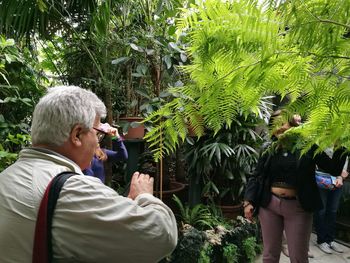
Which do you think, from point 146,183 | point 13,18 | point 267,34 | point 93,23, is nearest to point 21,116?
point 13,18

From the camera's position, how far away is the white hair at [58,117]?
3.19ft

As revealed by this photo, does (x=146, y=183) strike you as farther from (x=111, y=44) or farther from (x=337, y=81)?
(x=111, y=44)

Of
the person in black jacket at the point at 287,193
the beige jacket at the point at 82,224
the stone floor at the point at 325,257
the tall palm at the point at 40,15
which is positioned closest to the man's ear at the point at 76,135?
the beige jacket at the point at 82,224

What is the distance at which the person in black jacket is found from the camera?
2.10m

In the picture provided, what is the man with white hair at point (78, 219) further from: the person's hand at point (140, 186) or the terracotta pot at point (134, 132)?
the terracotta pot at point (134, 132)

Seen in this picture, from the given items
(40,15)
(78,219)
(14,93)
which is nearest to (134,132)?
(14,93)

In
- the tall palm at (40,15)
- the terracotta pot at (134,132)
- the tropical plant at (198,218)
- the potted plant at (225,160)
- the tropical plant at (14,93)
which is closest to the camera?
the tall palm at (40,15)

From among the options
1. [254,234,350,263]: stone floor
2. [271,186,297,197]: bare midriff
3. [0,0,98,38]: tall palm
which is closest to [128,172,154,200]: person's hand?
[271,186,297,197]: bare midriff

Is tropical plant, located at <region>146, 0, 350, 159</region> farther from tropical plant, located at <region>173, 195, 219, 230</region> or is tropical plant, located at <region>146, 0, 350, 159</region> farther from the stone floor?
the stone floor

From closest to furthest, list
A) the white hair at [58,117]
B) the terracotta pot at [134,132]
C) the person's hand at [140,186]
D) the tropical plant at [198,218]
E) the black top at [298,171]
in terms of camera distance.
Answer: the white hair at [58,117] → the person's hand at [140,186] → the black top at [298,171] → the tropical plant at [198,218] → the terracotta pot at [134,132]

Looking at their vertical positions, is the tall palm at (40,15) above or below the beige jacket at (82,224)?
above

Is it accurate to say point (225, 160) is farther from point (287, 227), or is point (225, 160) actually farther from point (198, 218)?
point (287, 227)

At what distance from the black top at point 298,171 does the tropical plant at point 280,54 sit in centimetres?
100

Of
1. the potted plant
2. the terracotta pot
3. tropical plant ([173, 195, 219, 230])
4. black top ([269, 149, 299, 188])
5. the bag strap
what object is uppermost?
the bag strap
